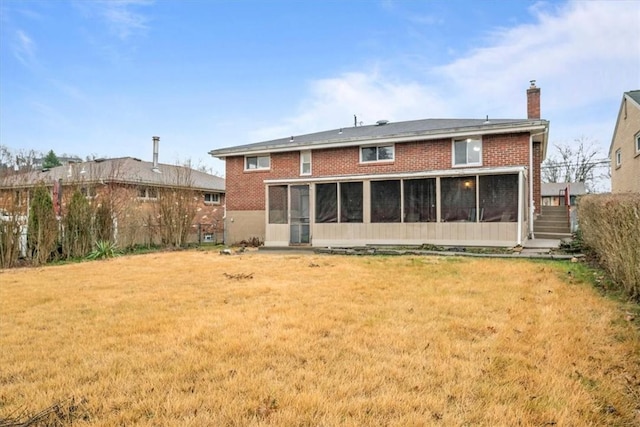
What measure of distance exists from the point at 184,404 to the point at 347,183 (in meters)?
12.0

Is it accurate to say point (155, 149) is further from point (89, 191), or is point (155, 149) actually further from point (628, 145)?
point (628, 145)

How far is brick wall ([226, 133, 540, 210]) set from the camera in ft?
43.8

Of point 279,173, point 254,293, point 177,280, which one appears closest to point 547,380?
point 254,293

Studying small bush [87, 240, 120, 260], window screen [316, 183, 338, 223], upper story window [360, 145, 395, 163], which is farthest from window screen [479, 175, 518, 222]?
small bush [87, 240, 120, 260]

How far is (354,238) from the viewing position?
1398cm

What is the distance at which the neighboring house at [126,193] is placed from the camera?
11688mm

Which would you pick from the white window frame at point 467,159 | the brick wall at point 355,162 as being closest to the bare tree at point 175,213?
the brick wall at point 355,162

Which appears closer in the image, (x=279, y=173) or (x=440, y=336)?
(x=440, y=336)

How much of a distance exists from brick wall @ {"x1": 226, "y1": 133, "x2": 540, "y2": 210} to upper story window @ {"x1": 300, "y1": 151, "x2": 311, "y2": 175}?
0.56 feet

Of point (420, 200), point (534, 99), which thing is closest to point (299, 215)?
point (420, 200)

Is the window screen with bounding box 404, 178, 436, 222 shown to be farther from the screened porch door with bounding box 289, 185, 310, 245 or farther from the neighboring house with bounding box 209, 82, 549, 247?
the screened porch door with bounding box 289, 185, 310, 245

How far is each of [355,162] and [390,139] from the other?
69.8 inches

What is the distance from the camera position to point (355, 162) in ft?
52.1

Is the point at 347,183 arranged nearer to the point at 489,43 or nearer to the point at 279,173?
the point at 279,173
